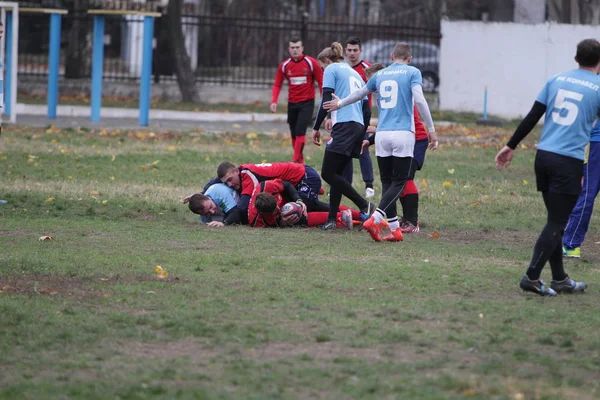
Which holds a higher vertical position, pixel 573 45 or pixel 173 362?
pixel 573 45

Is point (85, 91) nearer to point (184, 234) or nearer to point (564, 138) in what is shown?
point (184, 234)

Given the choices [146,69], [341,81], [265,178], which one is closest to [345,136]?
[341,81]

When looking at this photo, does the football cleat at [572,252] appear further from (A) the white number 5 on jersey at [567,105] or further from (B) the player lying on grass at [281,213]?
(B) the player lying on grass at [281,213]

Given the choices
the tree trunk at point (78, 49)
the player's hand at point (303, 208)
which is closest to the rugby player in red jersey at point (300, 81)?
the player's hand at point (303, 208)

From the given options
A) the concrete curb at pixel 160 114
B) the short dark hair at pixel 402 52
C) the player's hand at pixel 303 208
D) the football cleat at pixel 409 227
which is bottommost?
the football cleat at pixel 409 227

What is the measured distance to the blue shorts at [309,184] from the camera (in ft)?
35.3

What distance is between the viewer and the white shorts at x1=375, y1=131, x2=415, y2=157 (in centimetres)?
944

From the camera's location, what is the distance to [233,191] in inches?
418

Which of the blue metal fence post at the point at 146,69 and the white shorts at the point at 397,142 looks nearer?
the white shorts at the point at 397,142

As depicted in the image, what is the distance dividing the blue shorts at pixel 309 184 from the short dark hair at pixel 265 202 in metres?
0.62

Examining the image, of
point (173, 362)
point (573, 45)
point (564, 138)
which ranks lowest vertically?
point (173, 362)

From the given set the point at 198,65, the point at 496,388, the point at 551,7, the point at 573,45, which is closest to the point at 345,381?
the point at 496,388

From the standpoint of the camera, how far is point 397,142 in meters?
9.45

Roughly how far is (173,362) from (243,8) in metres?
40.3
